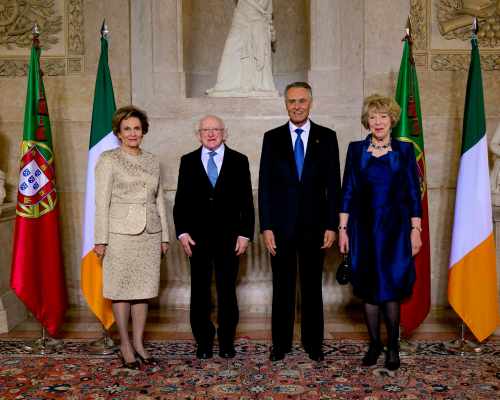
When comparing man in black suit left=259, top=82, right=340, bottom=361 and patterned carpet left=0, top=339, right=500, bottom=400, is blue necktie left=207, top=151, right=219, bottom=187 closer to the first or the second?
man in black suit left=259, top=82, right=340, bottom=361

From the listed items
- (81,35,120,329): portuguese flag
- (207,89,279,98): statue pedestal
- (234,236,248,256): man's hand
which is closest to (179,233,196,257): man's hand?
(234,236,248,256): man's hand

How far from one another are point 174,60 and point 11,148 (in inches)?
→ 70.1

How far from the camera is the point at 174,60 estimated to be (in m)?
5.62

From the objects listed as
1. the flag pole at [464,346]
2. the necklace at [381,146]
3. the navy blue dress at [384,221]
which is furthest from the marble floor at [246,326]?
the necklace at [381,146]

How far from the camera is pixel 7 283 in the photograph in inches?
199

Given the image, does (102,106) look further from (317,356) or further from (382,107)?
(317,356)

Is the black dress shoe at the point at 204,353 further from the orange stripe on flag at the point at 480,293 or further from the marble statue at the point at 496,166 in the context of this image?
the marble statue at the point at 496,166

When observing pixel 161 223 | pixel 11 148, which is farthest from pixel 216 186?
pixel 11 148

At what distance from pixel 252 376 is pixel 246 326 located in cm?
120

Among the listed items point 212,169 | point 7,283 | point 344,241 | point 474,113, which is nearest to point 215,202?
point 212,169

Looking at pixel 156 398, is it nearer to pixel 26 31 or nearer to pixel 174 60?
pixel 174 60

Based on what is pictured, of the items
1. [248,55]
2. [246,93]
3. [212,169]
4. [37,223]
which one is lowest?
[37,223]

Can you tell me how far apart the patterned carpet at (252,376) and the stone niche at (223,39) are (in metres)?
3.05

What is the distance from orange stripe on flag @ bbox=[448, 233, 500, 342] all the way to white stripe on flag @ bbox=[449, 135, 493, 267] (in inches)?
2.4
